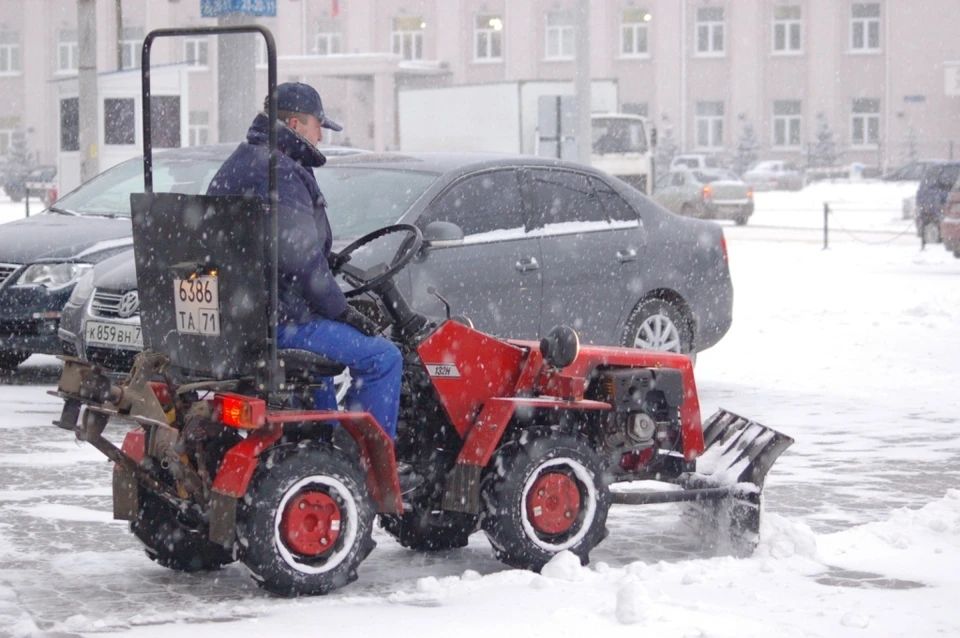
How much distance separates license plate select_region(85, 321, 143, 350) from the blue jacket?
3994 mm

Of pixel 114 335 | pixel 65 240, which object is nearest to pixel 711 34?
pixel 65 240

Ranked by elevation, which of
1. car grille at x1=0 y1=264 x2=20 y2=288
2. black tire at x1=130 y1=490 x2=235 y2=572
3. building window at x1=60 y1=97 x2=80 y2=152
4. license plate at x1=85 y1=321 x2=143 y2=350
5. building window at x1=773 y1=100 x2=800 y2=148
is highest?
building window at x1=773 y1=100 x2=800 y2=148

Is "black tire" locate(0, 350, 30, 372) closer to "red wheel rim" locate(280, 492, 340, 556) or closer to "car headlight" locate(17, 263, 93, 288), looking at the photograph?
"car headlight" locate(17, 263, 93, 288)

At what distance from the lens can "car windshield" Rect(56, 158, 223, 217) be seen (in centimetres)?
1116

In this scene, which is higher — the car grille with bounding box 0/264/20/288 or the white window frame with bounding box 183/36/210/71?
the white window frame with bounding box 183/36/210/71

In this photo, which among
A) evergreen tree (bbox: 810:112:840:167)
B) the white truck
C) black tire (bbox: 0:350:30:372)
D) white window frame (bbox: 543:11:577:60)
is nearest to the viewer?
black tire (bbox: 0:350:30:372)

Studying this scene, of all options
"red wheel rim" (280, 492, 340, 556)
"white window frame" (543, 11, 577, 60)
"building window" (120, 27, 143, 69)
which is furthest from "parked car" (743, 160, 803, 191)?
"red wheel rim" (280, 492, 340, 556)

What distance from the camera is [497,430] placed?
5715mm

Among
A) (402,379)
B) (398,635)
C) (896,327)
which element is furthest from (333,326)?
(896,327)

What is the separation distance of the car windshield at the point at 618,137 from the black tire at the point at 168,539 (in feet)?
94.9

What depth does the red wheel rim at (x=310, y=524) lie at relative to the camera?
5.30 m

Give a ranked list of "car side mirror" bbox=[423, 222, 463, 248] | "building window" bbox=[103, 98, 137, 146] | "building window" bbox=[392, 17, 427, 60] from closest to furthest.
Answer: "car side mirror" bbox=[423, 222, 463, 248] → "building window" bbox=[103, 98, 137, 146] → "building window" bbox=[392, 17, 427, 60]

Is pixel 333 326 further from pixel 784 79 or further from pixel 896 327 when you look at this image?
pixel 784 79

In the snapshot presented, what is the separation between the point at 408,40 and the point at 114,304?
190ft
